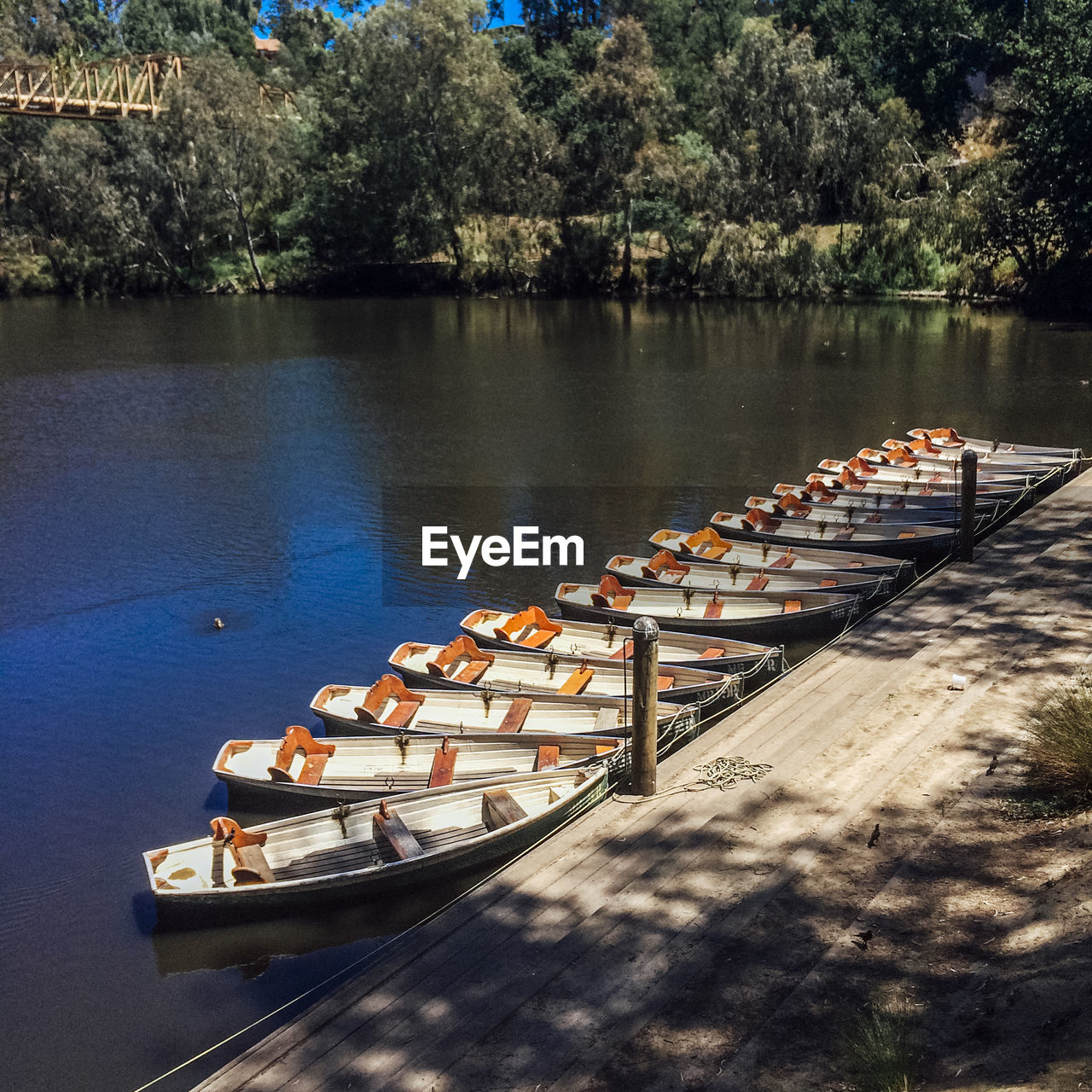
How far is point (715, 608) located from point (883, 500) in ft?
21.9

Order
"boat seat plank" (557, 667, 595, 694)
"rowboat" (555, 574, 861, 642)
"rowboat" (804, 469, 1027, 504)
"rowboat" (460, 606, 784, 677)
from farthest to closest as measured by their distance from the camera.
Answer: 1. "rowboat" (804, 469, 1027, 504)
2. "rowboat" (555, 574, 861, 642)
3. "rowboat" (460, 606, 784, 677)
4. "boat seat plank" (557, 667, 595, 694)

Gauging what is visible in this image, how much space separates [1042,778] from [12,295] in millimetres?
81731

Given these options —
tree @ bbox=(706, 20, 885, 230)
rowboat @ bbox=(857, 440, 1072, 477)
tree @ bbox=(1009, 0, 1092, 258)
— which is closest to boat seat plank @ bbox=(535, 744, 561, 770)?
rowboat @ bbox=(857, 440, 1072, 477)

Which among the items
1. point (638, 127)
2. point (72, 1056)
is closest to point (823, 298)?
point (638, 127)

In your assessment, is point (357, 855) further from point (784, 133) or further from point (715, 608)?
point (784, 133)

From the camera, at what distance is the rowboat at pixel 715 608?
57.9 ft

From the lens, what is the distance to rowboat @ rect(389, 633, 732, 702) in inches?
599

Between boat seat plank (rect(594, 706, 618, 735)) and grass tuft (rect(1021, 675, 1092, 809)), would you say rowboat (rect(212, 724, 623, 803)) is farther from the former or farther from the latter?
grass tuft (rect(1021, 675, 1092, 809))

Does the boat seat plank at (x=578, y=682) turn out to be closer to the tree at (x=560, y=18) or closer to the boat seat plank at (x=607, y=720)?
the boat seat plank at (x=607, y=720)

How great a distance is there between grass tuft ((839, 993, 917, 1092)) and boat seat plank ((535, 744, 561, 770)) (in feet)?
21.0

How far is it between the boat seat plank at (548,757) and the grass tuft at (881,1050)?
6.40 meters

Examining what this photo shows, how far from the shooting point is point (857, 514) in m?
22.2

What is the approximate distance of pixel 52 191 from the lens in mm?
76438

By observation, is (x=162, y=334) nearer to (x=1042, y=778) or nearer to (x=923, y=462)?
(x=923, y=462)
